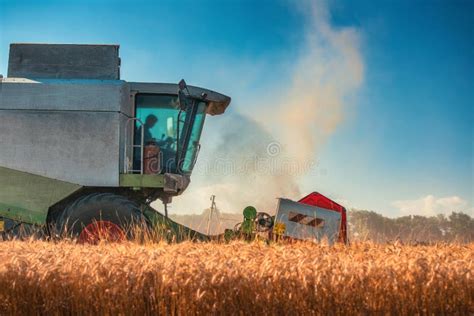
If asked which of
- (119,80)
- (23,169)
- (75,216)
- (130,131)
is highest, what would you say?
(119,80)

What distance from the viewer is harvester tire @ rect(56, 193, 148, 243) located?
8.37 metres

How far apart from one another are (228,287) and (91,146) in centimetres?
517

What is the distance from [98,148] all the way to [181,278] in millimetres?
4985

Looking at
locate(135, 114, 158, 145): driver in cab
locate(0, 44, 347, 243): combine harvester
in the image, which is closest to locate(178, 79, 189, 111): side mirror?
locate(0, 44, 347, 243): combine harvester

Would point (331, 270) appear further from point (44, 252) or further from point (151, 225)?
point (151, 225)

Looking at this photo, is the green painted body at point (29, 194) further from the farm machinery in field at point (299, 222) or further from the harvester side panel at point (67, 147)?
the farm machinery in field at point (299, 222)

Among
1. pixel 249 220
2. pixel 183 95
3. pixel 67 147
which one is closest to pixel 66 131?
pixel 67 147

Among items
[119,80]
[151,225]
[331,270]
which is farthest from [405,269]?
[119,80]

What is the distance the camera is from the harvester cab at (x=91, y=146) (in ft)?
28.2

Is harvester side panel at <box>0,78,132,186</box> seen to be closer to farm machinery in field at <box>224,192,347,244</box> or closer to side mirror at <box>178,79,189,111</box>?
side mirror at <box>178,79,189,111</box>

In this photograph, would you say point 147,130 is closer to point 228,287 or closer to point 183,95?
point 183,95

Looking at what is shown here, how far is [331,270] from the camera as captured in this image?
4.38 meters

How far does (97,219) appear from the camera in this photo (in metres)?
8.45

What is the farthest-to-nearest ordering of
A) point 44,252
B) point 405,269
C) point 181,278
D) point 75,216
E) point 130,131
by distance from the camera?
1. point 130,131
2. point 75,216
3. point 44,252
4. point 405,269
5. point 181,278
